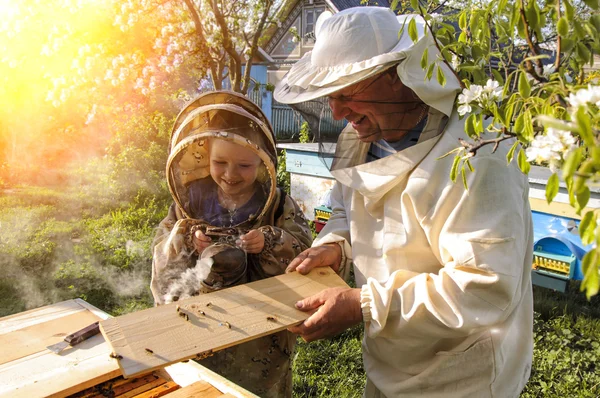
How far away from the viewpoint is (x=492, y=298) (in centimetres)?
137

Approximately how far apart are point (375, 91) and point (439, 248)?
0.56 metres

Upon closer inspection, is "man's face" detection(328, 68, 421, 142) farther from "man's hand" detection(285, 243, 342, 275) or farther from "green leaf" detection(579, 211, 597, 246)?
"green leaf" detection(579, 211, 597, 246)

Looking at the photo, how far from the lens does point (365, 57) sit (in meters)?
1.50

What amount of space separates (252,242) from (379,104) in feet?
2.32

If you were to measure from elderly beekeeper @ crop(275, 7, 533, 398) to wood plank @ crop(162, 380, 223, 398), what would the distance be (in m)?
0.34

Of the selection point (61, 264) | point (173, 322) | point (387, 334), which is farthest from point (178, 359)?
point (61, 264)

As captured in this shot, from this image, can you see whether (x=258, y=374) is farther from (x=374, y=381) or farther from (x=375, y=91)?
(x=375, y=91)

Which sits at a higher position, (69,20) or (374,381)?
(69,20)

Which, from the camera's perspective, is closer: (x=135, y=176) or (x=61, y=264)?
(x=61, y=264)

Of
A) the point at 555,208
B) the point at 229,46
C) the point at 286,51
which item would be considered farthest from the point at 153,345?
the point at 286,51

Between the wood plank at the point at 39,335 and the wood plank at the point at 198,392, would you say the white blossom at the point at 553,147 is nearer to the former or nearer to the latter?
the wood plank at the point at 198,392

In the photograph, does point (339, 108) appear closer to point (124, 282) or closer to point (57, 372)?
point (57, 372)

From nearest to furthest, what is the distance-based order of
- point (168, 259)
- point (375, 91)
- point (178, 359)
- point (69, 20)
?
point (178, 359) → point (375, 91) → point (168, 259) → point (69, 20)

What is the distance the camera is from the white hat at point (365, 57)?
4.68 ft
